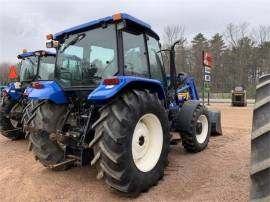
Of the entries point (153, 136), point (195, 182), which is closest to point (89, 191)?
point (153, 136)

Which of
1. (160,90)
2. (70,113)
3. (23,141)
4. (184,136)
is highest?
(160,90)

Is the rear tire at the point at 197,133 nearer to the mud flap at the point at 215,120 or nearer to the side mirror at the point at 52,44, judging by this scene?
the mud flap at the point at 215,120

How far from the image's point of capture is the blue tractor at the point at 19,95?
293 inches

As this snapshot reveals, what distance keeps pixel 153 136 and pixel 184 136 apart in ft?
4.90

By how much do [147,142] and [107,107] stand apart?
2.87 ft

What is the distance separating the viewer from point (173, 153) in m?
5.64

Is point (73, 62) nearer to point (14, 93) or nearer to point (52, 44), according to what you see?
point (52, 44)

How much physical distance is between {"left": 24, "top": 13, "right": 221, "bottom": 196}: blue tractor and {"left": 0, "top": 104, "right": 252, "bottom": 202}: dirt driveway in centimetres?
24

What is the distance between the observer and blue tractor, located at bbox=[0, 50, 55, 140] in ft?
24.4

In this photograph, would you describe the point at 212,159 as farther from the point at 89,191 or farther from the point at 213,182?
the point at 89,191

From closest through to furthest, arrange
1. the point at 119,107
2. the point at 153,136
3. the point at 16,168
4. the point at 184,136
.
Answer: the point at 119,107 < the point at 153,136 < the point at 16,168 < the point at 184,136

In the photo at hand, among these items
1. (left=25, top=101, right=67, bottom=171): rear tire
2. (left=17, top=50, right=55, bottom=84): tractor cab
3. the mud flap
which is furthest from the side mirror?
the mud flap

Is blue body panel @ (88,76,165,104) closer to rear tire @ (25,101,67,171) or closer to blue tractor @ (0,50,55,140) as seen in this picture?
rear tire @ (25,101,67,171)

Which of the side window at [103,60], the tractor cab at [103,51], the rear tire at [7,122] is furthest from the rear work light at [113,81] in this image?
the rear tire at [7,122]
